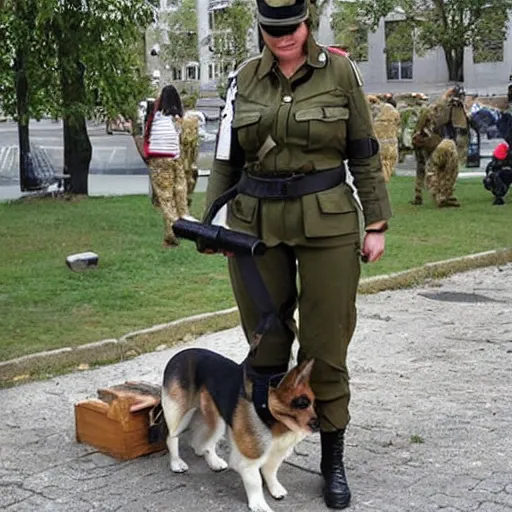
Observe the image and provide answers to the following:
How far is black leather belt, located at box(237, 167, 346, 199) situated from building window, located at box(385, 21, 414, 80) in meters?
38.7

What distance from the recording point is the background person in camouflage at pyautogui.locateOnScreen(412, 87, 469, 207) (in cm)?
1530

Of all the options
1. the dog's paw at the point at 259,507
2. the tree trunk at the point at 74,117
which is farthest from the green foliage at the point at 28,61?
the dog's paw at the point at 259,507

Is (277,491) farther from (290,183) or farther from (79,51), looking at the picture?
(79,51)

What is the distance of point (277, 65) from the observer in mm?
4434

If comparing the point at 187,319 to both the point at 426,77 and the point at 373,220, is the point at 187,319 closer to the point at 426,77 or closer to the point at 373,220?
the point at 373,220

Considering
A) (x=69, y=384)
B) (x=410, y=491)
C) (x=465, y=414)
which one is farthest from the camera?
(x=69, y=384)

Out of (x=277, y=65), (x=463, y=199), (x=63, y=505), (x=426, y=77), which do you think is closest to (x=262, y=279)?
(x=277, y=65)

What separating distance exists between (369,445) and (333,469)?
722 mm

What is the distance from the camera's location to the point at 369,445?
5.33 meters

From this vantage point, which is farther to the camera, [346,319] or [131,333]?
[131,333]

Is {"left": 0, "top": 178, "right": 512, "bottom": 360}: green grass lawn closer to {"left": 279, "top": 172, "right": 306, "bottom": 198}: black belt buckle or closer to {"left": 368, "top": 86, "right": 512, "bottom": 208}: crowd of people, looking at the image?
{"left": 368, "top": 86, "right": 512, "bottom": 208}: crowd of people

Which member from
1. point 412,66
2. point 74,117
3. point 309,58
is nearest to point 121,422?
point 309,58

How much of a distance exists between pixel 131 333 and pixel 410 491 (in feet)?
11.1

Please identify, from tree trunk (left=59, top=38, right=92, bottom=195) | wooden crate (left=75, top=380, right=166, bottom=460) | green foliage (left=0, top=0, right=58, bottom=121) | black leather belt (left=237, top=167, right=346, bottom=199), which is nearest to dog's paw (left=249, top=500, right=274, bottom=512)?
wooden crate (left=75, top=380, right=166, bottom=460)
